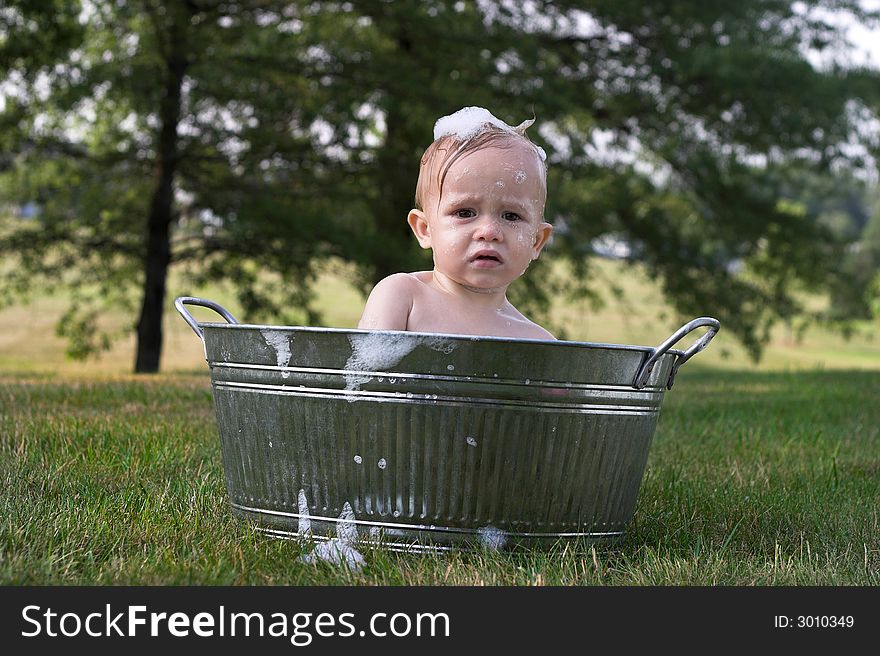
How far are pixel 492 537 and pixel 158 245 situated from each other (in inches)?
364

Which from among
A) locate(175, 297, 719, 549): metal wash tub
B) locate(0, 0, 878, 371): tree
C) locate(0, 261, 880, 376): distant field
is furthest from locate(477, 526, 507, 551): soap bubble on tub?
locate(0, 0, 878, 371): tree

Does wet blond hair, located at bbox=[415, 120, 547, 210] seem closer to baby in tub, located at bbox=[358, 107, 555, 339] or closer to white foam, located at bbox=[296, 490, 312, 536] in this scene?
baby in tub, located at bbox=[358, 107, 555, 339]

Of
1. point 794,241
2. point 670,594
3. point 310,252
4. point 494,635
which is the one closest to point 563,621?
point 494,635

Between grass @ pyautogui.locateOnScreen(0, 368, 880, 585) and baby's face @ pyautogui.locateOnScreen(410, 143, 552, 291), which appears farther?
baby's face @ pyautogui.locateOnScreen(410, 143, 552, 291)

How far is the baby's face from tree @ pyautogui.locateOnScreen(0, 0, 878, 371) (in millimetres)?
6993

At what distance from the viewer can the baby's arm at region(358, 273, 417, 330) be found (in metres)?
2.40

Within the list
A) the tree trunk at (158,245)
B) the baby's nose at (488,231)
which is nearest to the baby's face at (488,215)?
the baby's nose at (488,231)

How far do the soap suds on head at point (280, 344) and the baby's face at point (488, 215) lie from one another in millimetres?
486

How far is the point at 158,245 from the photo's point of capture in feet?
35.4

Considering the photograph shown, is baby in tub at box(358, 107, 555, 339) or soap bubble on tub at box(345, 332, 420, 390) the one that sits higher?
baby in tub at box(358, 107, 555, 339)

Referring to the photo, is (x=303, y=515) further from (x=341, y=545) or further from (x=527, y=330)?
(x=527, y=330)

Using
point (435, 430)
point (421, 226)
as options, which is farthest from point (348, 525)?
point (421, 226)

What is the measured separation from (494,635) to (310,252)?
8744mm

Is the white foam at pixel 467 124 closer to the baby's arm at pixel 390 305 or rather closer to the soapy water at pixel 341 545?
the baby's arm at pixel 390 305
